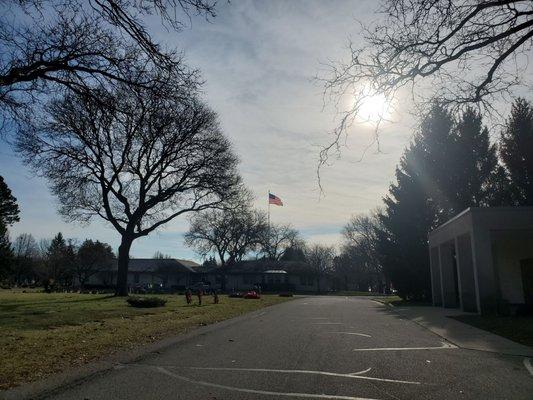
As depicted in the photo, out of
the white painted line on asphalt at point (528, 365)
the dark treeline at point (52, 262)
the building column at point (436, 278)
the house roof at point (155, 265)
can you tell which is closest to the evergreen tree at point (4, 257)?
the dark treeline at point (52, 262)

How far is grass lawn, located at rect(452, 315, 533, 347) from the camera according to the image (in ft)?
44.2

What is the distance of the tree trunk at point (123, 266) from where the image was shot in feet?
127

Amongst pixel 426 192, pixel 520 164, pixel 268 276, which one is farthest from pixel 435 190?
pixel 268 276

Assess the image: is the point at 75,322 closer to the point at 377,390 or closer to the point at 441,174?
the point at 377,390

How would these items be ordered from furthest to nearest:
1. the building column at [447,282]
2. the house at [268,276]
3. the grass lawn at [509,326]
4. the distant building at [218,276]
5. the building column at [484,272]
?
the distant building at [218,276] → the house at [268,276] → the building column at [447,282] → the building column at [484,272] → the grass lawn at [509,326]

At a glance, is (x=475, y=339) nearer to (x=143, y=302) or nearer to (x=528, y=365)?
(x=528, y=365)

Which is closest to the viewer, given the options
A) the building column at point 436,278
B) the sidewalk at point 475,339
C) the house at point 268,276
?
the sidewalk at point 475,339

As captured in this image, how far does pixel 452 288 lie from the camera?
29328 mm

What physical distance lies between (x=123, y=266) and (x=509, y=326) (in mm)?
29545

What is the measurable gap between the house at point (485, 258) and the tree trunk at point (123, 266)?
22.5 meters

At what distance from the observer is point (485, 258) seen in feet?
70.9

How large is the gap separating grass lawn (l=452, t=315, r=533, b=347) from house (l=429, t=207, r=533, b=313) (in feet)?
5.91

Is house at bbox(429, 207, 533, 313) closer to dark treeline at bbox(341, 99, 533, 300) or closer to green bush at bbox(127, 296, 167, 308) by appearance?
dark treeline at bbox(341, 99, 533, 300)

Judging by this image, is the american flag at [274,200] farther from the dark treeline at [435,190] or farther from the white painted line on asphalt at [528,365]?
the white painted line on asphalt at [528,365]
